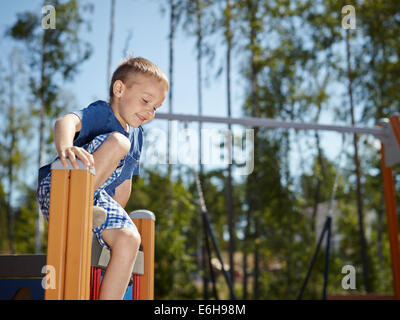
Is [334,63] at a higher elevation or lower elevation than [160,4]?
lower

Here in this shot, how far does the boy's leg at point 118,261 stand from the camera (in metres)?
1.14

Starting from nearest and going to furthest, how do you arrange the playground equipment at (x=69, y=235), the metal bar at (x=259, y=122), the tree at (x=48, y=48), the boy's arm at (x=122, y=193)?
the playground equipment at (x=69, y=235) → the boy's arm at (x=122, y=193) → the metal bar at (x=259, y=122) → the tree at (x=48, y=48)

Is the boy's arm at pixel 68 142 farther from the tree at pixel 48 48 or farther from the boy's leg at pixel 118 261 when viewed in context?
the tree at pixel 48 48

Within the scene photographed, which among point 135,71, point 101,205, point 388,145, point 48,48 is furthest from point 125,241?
point 48,48

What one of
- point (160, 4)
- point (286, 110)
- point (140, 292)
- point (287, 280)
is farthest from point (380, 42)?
point (140, 292)

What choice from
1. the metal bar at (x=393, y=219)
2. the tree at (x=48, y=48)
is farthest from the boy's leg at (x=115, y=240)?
the tree at (x=48, y=48)

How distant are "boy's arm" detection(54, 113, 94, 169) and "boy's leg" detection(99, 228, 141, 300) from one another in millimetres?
282

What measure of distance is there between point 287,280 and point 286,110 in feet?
11.9

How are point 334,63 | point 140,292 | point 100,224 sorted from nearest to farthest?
point 100,224, point 140,292, point 334,63

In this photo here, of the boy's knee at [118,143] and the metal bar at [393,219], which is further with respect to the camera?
the metal bar at [393,219]

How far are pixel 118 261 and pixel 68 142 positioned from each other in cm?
35

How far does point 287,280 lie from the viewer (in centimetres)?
927
